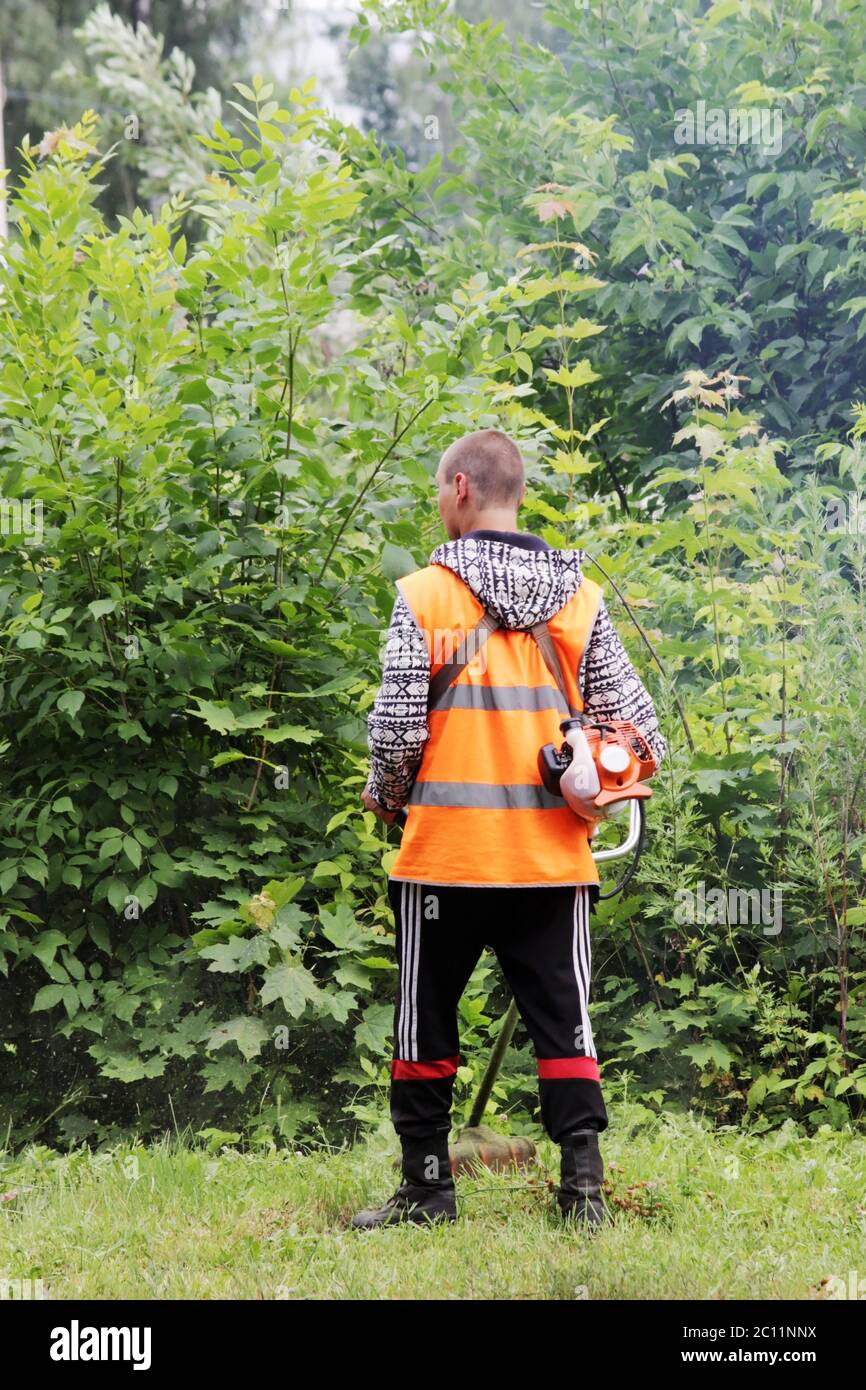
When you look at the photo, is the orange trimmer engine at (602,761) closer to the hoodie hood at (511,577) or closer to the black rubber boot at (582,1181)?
the hoodie hood at (511,577)

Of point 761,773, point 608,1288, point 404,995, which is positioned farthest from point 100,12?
point 608,1288

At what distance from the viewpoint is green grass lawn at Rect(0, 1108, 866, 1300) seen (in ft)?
8.26

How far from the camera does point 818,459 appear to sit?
17.4 feet

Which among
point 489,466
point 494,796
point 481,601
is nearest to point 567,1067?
point 494,796

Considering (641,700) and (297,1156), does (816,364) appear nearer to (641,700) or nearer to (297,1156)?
(641,700)

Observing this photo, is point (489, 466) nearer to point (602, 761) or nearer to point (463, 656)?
point (463, 656)

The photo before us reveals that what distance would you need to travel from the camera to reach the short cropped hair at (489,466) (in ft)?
9.45

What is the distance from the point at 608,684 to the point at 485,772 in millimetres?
395

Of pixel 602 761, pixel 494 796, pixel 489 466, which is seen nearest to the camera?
pixel 602 761

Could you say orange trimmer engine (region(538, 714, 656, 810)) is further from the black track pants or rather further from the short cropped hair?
the short cropped hair

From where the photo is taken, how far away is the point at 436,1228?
2812 mm

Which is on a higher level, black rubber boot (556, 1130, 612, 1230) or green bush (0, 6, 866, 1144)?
green bush (0, 6, 866, 1144)

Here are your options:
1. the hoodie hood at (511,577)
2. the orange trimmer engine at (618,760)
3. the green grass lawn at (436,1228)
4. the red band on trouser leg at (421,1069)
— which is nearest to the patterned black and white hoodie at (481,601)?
the hoodie hood at (511,577)

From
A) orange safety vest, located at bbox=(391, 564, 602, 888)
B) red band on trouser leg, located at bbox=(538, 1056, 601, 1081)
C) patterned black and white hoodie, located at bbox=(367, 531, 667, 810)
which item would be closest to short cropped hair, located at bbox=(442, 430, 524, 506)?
patterned black and white hoodie, located at bbox=(367, 531, 667, 810)
